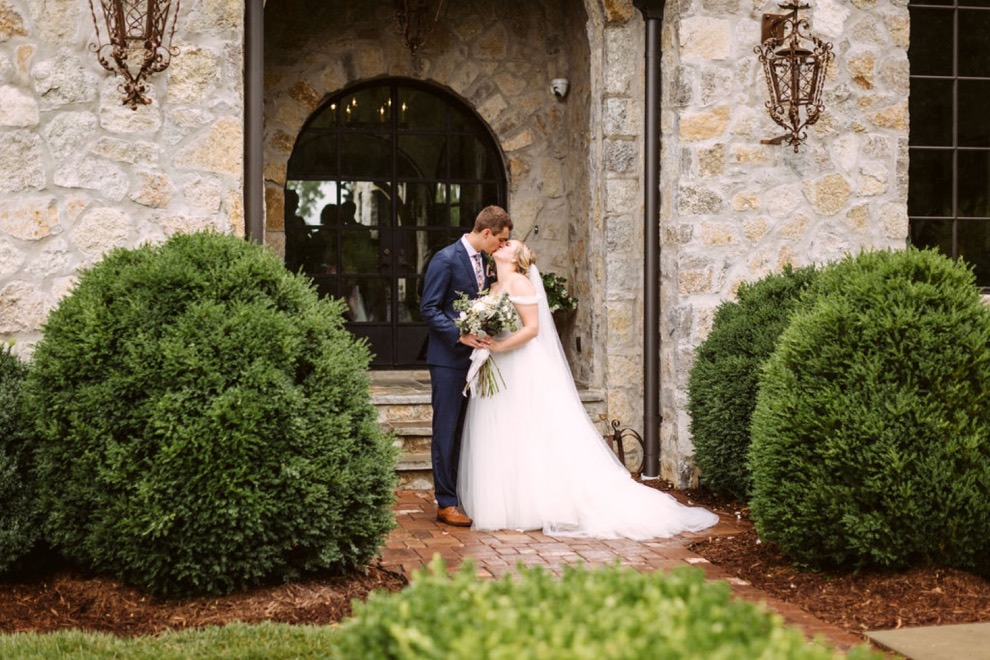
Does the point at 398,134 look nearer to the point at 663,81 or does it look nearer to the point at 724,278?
the point at 663,81

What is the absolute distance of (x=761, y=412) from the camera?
5246mm

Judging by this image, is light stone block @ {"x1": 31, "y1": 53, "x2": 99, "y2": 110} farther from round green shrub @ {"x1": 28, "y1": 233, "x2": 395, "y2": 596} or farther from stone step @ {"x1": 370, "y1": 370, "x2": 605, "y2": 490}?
stone step @ {"x1": 370, "y1": 370, "x2": 605, "y2": 490}

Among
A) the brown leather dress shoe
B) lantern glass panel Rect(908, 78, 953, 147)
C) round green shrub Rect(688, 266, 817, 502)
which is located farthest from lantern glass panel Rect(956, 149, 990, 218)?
the brown leather dress shoe

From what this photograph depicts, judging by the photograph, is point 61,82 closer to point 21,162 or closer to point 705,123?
point 21,162

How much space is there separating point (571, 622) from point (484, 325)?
450 centimetres

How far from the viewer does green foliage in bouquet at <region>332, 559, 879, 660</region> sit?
1.97 metres

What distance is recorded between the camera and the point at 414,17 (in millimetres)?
9227

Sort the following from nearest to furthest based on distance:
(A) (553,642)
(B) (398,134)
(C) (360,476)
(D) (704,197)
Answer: (A) (553,642)
(C) (360,476)
(D) (704,197)
(B) (398,134)

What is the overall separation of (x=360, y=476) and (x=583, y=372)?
178 inches

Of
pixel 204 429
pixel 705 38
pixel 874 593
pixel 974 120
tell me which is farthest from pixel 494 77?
pixel 874 593

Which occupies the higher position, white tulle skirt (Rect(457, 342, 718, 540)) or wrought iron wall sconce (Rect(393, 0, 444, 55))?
wrought iron wall sconce (Rect(393, 0, 444, 55))

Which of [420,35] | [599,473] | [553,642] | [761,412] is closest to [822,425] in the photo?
[761,412]

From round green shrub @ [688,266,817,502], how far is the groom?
1563 mm

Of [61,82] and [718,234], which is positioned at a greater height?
[61,82]
